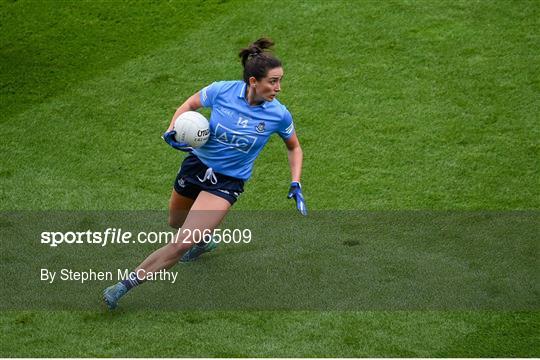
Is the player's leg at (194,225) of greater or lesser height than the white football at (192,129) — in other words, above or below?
below

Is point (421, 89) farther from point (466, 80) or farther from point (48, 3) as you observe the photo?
point (48, 3)

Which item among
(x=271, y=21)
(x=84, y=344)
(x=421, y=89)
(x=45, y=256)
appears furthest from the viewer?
(x=271, y=21)

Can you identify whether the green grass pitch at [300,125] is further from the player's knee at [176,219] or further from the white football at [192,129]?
the white football at [192,129]

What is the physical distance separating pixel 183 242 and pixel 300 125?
327 centimetres

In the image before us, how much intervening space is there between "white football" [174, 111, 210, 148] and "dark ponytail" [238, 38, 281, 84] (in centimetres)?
46

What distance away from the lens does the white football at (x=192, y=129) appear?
23.3ft

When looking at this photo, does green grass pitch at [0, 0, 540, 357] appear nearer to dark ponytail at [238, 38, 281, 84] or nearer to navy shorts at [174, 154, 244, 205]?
navy shorts at [174, 154, 244, 205]

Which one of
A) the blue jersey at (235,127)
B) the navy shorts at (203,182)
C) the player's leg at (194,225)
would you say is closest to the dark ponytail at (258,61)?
the blue jersey at (235,127)

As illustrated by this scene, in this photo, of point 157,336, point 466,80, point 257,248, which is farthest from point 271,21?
point 157,336

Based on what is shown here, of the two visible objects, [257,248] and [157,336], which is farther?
[257,248]

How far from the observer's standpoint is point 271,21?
11.4m

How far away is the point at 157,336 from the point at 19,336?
0.98 m

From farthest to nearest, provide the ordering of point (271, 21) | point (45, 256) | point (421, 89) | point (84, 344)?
point (271, 21), point (421, 89), point (45, 256), point (84, 344)

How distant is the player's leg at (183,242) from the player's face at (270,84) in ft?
2.77
